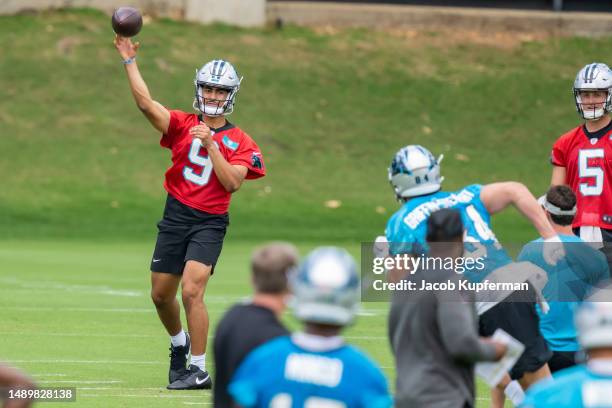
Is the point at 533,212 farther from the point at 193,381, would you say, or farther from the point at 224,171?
the point at 193,381

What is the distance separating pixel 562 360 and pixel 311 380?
3.96m

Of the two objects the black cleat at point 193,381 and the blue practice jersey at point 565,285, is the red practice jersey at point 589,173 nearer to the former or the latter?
the blue practice jersey at point 565,285

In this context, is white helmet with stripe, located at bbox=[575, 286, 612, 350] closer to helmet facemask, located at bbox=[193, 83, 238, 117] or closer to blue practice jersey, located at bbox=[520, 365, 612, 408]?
blue practice jersey, located at bbox=[520, 365, 612, 408]

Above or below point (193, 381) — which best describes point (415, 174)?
above

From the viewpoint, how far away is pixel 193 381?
33.4 ft

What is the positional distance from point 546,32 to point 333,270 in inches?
1344

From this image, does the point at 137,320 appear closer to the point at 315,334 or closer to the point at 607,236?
the point at 607,236

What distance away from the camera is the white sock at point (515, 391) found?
26.9ft

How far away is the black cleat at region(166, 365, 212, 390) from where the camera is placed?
10.2 m

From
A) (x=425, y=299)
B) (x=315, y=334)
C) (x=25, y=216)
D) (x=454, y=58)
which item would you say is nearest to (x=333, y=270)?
(x=315, y=334)

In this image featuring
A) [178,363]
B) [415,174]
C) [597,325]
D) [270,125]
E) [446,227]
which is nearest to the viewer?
[597,325]

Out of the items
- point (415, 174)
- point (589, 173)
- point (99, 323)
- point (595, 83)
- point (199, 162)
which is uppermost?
point (595, 83)

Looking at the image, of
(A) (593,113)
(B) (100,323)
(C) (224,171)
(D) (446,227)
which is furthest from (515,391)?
(B) (100,323)

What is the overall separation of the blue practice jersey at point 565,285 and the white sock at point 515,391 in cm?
49
